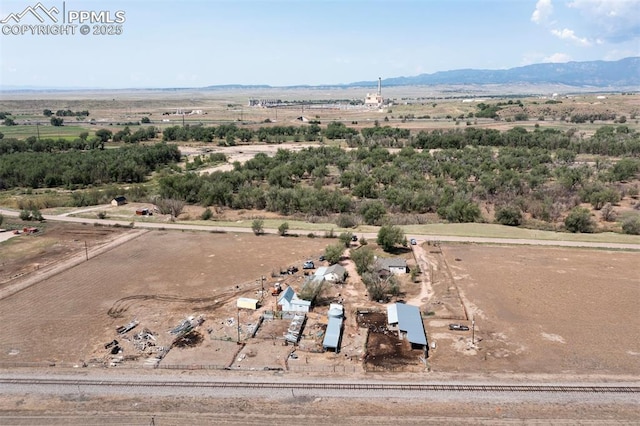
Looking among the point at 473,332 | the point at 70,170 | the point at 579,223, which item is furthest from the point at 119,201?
the point at 579,223

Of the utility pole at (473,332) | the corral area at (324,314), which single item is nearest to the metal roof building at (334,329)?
the corral area at (324,314)

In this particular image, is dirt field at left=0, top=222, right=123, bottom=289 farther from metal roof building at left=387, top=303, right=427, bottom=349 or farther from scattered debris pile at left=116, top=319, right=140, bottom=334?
metal roof building at left=387, top=303, right=427, bottom=349

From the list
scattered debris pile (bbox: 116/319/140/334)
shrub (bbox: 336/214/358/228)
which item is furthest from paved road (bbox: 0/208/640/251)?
scattered debris pile (bbox: 116/319/140/334)

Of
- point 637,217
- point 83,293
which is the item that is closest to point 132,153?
Answer: point 83,293

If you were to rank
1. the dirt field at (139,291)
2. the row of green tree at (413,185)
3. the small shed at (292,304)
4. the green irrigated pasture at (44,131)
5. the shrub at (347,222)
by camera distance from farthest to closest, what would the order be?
the green irrigated pasture at (44,131), the row of green tree at (413,185), the shrub at (347,222), the small shed at (292,304), the dirt field at (139,291)

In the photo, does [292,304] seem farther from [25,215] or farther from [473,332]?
[25,215]

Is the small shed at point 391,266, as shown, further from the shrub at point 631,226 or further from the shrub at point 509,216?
the shrub at point 631,226
